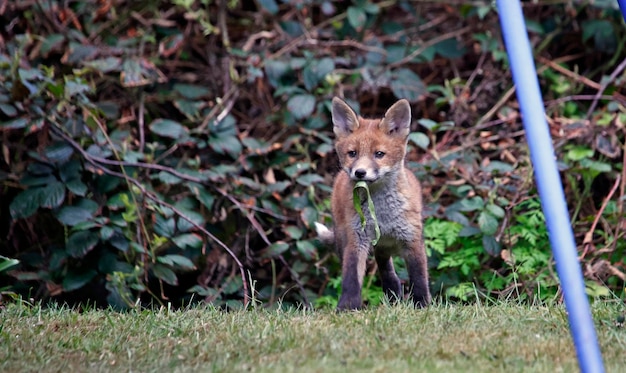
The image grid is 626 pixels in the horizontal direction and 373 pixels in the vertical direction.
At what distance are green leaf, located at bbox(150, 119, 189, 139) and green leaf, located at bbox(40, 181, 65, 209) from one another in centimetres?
98

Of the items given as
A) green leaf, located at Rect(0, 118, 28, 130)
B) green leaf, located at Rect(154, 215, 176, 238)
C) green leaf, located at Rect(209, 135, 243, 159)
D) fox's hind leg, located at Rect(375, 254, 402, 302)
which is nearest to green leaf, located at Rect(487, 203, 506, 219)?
fox's hind leg, located at Rect(375, 254, 402, 302)

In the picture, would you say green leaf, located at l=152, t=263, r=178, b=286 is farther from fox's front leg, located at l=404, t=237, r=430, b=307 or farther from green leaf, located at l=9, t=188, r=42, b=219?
fox's front leg, located at l=404, t=237, r=430, b=307

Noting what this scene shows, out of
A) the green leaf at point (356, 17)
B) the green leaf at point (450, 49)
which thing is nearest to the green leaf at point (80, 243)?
the green leaf at point (356, 17)

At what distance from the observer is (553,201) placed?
2.92 meters

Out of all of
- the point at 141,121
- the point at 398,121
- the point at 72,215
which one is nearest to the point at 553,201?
the point at 398,121

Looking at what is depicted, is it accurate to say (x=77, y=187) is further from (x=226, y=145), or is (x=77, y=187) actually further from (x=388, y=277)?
(x=388, y=277)

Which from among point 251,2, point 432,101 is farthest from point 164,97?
point 432,101

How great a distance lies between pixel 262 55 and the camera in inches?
300

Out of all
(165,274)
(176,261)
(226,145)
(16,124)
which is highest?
(16,124)

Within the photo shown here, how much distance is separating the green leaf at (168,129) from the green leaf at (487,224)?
2.59 metres

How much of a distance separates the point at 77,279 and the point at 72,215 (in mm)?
508

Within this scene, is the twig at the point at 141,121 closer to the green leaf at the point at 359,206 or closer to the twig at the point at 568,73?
the green leaf at the point at 359,206

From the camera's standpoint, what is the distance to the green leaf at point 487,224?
6195 millimetres

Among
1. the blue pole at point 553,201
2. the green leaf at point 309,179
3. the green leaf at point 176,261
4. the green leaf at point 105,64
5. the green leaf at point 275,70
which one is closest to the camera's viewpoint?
the blue pole at point 553,201
